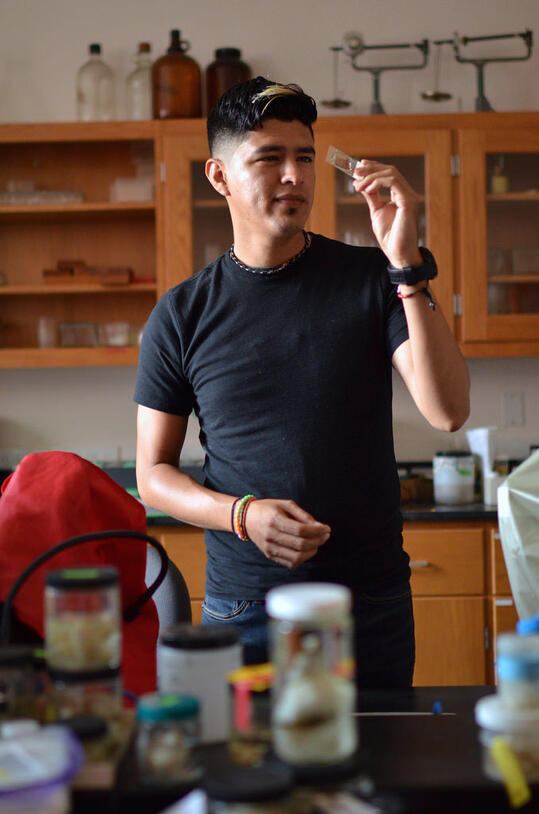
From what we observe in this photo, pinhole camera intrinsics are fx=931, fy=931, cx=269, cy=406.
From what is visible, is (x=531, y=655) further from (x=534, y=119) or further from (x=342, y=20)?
(x=342, y=20)

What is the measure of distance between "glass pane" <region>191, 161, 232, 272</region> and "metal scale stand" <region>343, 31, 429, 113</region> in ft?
2.21

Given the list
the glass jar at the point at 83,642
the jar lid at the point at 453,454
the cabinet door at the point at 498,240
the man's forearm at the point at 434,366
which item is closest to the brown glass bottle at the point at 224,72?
the cabinet door at the point at 498,240

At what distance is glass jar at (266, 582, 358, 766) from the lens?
79 centimetres

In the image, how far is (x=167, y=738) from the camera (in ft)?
2.78

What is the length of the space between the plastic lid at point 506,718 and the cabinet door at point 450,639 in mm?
2041

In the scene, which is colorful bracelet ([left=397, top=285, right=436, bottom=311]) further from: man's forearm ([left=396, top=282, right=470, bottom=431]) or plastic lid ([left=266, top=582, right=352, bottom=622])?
plastic lid ([left=266, top=582, right=352, bottom=622])

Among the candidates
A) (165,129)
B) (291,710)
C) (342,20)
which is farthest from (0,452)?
(291,710)

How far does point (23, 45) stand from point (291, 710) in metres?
3.38

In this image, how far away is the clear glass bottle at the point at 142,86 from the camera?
3.43 metres

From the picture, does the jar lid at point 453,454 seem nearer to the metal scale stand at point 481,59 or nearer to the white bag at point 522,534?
the metal scale stand at point 481,59

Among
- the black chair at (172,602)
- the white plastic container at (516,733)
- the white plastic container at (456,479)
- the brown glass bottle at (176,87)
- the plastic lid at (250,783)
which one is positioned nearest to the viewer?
the plastic lid at (250,783)

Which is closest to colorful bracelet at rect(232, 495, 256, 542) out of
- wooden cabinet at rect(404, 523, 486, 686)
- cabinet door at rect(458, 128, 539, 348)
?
wooden cabinet at rect(404, 523, 486, 686)

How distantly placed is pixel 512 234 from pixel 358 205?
56 centimetres

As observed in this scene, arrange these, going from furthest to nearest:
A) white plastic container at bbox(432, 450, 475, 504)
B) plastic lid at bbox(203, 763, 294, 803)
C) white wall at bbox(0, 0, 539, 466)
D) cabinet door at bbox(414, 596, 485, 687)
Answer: white wall at bbox(0, 0, 539, 466), white plastic container at bbox(432, 450, 475, 504), cabinet door at bbox(414, 596, 485, 687), plastic lid at bbox(203, 763, 294, 803)
